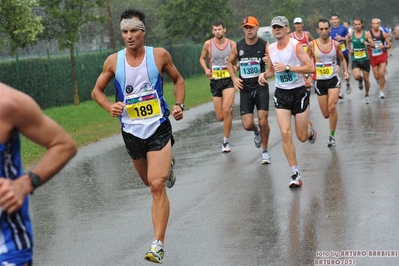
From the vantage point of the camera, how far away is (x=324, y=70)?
45.5 feet

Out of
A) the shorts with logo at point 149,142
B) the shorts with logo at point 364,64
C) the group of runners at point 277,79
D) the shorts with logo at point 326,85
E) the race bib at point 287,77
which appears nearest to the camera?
the shorts with logo at point 149,142

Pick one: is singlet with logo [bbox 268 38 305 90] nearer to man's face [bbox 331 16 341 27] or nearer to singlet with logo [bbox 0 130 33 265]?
singlet with logo [bbox 0 130 33 265]

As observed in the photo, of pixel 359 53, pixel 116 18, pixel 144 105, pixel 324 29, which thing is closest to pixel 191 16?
pixel 116 18

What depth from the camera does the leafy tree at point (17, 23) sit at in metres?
20.9

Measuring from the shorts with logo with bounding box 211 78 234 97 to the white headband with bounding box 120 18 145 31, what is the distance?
6771 mm

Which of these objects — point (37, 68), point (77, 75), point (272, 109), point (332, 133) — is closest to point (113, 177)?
point (332, 133)

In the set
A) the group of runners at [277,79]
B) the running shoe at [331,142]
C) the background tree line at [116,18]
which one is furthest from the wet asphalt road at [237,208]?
the background tree line at [116,18]

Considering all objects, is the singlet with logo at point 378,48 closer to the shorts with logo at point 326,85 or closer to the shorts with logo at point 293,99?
the shorts with logo at point 326,85

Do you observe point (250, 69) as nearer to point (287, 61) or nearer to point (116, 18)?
point (287, 61)

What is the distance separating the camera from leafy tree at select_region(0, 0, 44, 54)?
68.5ft

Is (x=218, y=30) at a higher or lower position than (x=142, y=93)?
lower

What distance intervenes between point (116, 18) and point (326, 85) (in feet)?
141

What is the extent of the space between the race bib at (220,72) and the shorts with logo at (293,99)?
3709mm

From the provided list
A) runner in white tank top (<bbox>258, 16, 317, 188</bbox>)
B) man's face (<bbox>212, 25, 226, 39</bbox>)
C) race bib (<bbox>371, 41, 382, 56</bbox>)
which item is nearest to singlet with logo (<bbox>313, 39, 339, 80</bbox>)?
man's face (<bbox>212, 25, 226, 39</bbox>)
